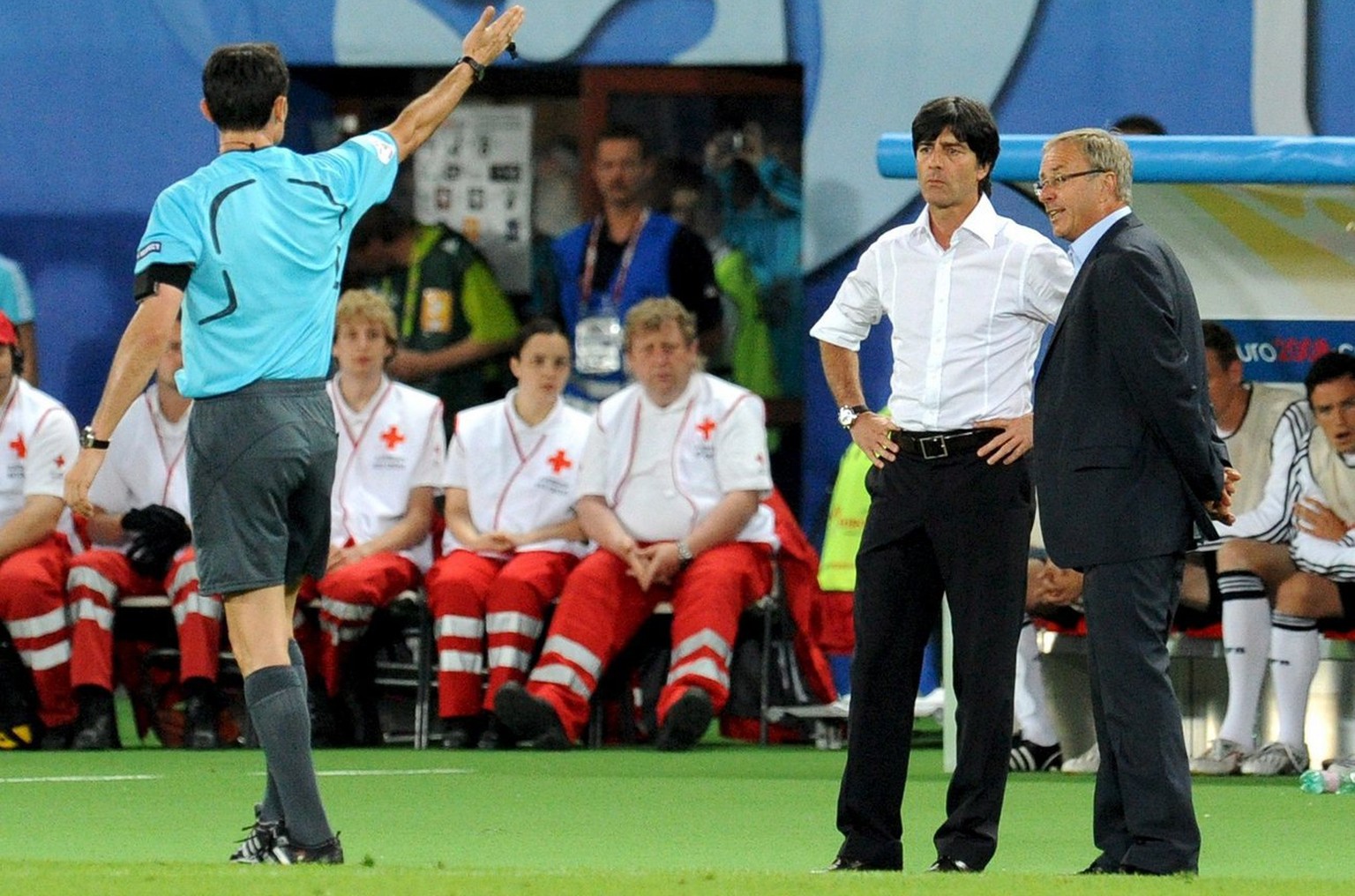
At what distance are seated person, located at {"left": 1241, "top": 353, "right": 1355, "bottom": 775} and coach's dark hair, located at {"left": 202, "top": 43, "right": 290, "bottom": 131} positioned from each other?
4.43m

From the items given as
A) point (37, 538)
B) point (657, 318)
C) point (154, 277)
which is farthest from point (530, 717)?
point (154, 277)

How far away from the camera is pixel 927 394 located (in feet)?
19.2

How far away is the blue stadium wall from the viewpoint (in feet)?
36.6

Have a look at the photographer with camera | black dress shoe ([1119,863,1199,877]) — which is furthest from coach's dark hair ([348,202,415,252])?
black dress shoe ([1119,863,1199,877])

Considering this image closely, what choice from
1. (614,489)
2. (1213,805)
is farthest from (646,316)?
(1213,805)

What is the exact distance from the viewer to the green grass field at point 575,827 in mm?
4918

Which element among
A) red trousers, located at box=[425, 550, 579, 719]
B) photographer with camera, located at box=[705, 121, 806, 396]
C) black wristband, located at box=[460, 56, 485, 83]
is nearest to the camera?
black wristband, located at box=[460, 56, 485, 83]

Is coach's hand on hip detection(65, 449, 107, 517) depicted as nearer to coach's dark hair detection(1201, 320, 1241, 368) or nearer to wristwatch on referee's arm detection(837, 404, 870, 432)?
wristwatch on referee's arm detection(837, 404, 870, 432)

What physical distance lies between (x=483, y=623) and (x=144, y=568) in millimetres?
1403

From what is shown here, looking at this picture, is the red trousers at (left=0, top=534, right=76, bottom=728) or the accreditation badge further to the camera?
the accreditation badge

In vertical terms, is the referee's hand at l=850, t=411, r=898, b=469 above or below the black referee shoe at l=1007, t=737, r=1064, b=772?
above

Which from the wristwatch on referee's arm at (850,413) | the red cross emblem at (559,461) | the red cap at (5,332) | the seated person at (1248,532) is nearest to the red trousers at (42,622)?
the red cap at (5,332)

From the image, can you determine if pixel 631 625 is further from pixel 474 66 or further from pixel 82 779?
pixel 474 66

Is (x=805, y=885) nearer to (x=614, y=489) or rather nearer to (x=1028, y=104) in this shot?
(x=614, y=489)
